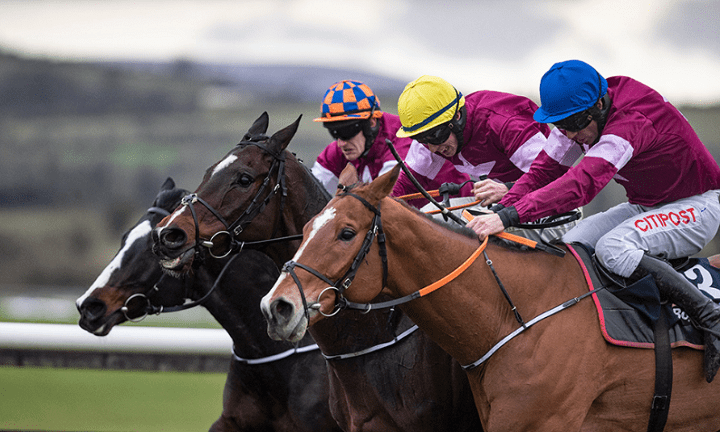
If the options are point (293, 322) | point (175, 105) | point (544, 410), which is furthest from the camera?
point (175, 105)

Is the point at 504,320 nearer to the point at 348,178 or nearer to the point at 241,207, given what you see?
the point at 348,178

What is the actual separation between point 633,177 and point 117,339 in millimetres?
3923

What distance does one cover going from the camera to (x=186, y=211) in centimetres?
309

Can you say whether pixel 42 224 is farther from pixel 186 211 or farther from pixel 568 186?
pixel 568 186

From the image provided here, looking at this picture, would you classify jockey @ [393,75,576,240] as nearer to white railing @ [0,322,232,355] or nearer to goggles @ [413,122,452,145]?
goggles @ [413,122,452,145]

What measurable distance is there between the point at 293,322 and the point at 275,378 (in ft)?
4.80

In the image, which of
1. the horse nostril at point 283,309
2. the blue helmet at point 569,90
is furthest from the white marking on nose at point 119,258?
the blue helmet at point 569,90

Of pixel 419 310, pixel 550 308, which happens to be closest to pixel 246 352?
pixel 419 310

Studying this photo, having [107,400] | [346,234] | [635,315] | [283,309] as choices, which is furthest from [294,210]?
[107,400]

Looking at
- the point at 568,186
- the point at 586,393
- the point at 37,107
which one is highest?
the point at 568,186

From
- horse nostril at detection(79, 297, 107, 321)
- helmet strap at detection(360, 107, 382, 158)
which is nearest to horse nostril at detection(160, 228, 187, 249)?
horse nostril at detection(79, 297, 107, 321)

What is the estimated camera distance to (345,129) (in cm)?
379

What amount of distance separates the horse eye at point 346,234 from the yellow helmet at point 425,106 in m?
0.98

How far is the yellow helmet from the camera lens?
3107 millimetres
